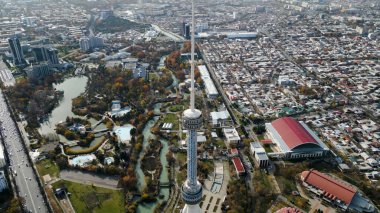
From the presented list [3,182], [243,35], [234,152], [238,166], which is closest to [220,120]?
[234,152]

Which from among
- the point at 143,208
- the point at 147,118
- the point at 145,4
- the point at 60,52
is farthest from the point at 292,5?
the point at 143,208

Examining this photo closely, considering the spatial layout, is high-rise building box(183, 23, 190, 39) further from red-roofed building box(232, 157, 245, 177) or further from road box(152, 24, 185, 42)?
red-roofed building box(232, 157, 245, 177)

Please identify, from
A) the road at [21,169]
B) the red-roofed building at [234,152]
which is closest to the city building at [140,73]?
the road at [21,169]

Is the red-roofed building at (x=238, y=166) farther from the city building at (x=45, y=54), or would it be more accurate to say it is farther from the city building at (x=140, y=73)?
the city building at (x=45, y=54)

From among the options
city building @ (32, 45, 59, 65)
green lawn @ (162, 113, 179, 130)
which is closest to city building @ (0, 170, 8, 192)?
green lawn @ (162, 113, 179, 130)

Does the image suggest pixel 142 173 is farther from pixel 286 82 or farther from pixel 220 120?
pixel 286 82
